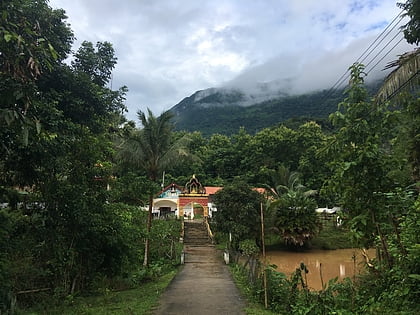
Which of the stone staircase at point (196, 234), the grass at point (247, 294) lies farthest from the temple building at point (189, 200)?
the grass at point (247, 294)

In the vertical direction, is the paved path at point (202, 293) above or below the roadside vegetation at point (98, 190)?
below

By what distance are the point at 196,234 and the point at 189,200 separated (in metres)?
→ 9.07

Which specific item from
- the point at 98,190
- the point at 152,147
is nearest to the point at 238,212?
the point at 152,147

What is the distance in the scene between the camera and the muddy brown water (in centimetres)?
1484

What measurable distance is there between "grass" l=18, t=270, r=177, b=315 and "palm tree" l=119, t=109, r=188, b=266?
4.34 meters

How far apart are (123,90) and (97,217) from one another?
A: 3.22 meters

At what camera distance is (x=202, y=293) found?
28.5 ft

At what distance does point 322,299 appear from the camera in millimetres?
5953

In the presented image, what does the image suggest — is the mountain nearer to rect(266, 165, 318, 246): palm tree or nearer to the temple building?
the temple building

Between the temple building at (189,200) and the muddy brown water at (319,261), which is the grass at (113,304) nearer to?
the muddy brown water at (319,261)

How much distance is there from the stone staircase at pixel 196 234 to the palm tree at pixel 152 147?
9.15 m

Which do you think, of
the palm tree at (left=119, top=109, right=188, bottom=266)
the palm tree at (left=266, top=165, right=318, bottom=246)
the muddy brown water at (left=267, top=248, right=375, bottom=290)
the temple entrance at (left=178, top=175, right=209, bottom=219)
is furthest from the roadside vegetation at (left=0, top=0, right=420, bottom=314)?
the temple entrance at (left=178, top=175, right=209, bottom=219)

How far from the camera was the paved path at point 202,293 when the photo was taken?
23.1 ft

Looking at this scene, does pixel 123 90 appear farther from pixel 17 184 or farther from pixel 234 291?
pixel 234 291
